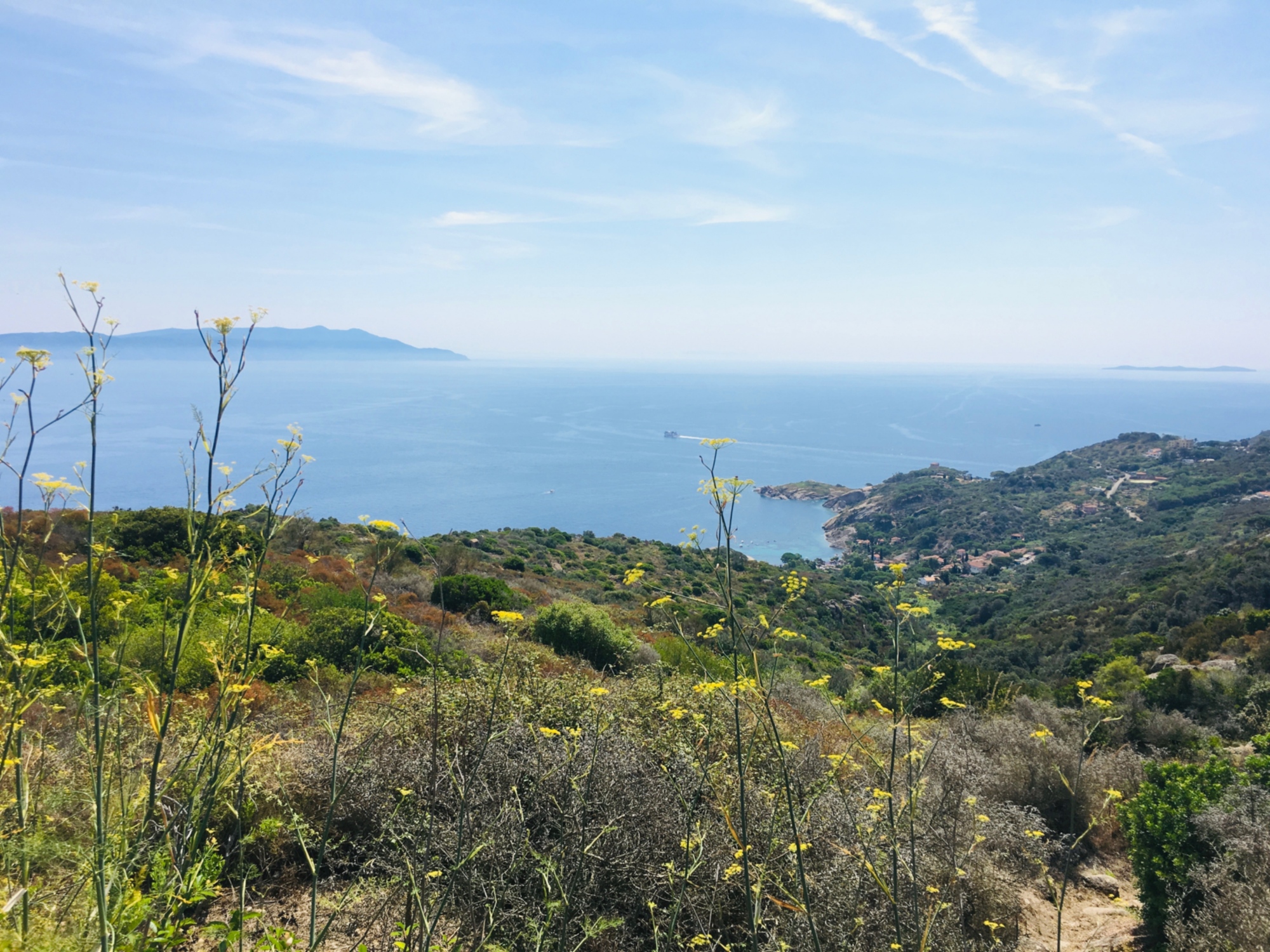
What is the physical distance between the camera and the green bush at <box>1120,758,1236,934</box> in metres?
3.72

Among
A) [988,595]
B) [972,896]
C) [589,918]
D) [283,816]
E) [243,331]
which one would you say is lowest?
[988,595]

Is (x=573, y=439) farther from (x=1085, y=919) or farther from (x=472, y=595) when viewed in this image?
(x=1085, y=919)

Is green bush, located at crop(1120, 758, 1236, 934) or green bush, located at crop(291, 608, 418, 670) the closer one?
green bush, located at crop(1120, 758, 1236, 934)

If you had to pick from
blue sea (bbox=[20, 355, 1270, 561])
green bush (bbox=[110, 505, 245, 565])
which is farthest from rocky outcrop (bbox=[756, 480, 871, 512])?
green bush (bbox=[110, 505, 245, 565])

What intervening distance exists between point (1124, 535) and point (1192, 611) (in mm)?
23739

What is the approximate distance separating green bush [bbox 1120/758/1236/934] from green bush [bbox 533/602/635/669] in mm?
5622

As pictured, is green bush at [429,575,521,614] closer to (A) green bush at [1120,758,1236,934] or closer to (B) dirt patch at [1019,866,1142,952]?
(B) dirt patch at [1019,866,1142,952]

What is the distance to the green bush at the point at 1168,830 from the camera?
3725 millimetres

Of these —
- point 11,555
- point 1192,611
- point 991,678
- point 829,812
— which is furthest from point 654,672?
point 1192,611

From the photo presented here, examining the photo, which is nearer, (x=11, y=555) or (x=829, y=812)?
(x=11, y=555)

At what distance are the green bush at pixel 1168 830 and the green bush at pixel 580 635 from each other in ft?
18.4

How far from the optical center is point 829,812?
353 cm

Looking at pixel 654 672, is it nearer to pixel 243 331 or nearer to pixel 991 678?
pixel 243 331

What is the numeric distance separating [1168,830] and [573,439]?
96.2 m
